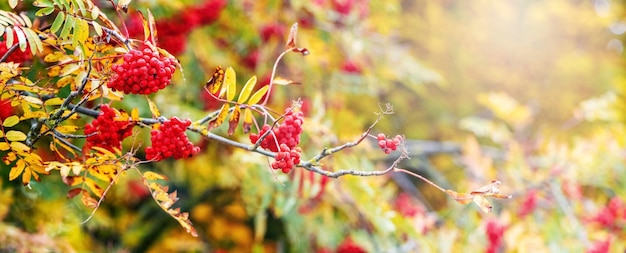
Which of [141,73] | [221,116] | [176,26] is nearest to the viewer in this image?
[141,73]

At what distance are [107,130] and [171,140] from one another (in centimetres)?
11

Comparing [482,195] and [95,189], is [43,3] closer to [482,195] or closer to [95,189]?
[95,189]

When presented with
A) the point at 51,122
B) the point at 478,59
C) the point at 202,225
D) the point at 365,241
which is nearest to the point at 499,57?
the point at 478,59

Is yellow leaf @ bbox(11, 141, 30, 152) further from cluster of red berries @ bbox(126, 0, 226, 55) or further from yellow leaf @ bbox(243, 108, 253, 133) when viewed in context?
cluster of red berries @ bbox(126, 0, 226, 55)

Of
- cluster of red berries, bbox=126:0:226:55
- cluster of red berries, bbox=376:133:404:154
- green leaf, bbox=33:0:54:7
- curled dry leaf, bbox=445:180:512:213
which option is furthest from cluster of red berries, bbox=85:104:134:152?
cluster of red berries, bbox=126:0:226:55

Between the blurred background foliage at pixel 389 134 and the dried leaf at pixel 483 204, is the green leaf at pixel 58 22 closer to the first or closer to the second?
the blurred background foliage at pixel 389 134

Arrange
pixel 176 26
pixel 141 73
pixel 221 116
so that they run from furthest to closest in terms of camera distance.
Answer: pixel 176 26
pixel 221 116
pixel 141 73

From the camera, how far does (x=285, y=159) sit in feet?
2.81

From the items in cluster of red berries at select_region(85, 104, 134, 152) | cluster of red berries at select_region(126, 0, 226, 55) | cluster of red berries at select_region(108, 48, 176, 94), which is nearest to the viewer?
cluster of red berries at select_region(108, 48, 176, 94)

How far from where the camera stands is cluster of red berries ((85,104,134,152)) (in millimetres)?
928

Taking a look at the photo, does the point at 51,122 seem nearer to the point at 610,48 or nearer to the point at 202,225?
the point at 202,225

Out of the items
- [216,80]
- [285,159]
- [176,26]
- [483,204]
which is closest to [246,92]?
[216,80]

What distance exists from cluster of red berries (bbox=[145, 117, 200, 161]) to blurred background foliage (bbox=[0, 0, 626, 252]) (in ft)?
0.68

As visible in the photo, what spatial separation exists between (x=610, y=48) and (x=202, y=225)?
313 cm
